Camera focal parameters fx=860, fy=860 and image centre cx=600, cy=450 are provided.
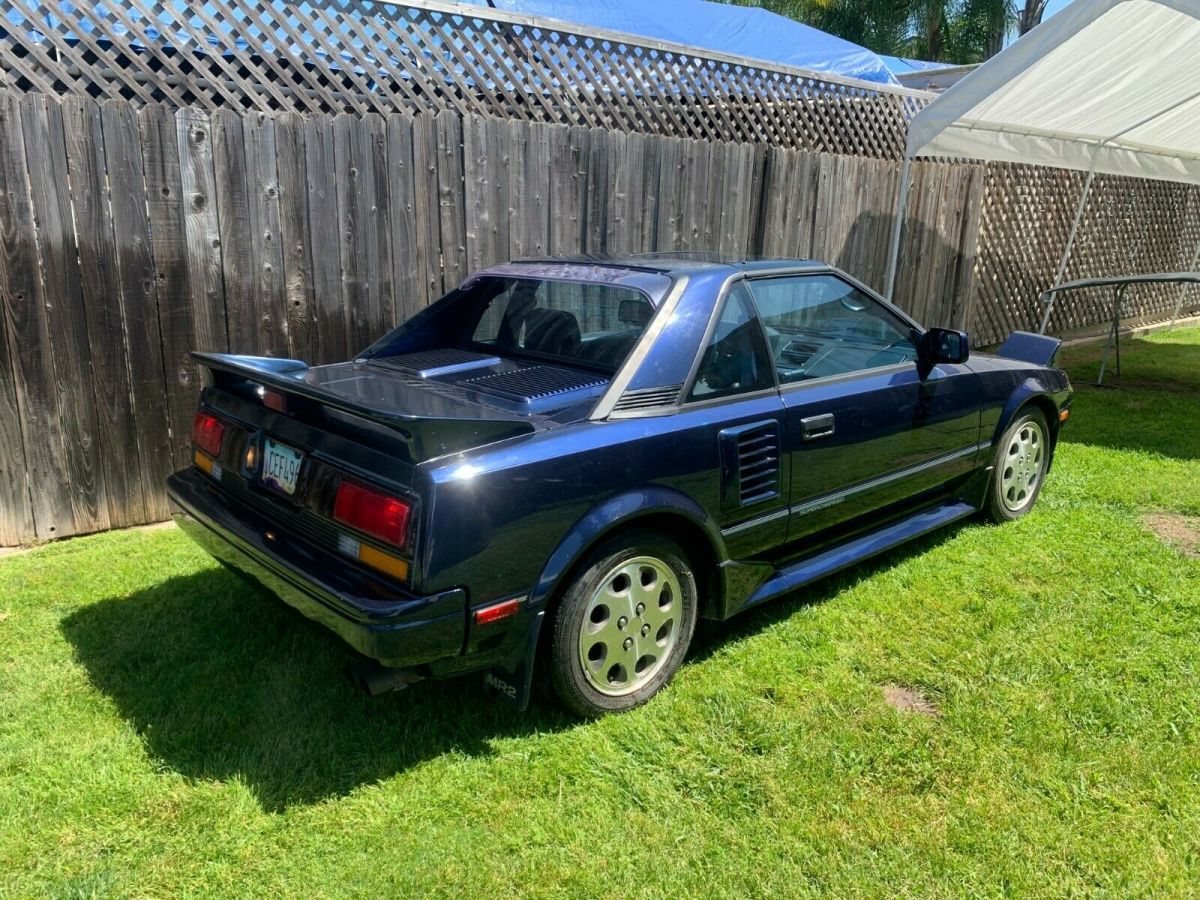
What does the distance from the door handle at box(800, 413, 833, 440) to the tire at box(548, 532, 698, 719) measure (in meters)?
A: 0.74

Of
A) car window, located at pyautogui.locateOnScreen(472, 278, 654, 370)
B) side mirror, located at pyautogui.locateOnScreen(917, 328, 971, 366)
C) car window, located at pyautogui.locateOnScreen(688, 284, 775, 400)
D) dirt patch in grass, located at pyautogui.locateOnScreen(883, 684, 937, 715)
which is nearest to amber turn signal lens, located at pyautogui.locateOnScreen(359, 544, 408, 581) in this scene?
car window, located at pyautogui.locateOnScreen(472, 278, 654, 370)

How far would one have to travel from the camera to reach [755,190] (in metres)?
6.89

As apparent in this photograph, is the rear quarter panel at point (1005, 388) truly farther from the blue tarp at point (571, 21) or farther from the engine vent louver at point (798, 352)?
the blue tarp at point (571, 21)

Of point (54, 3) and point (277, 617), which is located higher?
point (54, 3)

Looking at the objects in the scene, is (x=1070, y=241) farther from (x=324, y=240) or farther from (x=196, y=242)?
(x=196, y=242)

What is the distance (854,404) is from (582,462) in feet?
4.78

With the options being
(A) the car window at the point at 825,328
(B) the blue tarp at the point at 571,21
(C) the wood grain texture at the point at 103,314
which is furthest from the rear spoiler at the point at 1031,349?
(C) the wood grain texture at the point at 103,314

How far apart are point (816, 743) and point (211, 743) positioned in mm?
2011

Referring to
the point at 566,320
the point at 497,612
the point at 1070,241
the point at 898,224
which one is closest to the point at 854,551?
the point at 566,320

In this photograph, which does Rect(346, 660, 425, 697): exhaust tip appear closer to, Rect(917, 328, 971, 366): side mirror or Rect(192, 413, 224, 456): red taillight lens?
Rect(192, 413, 224, 456): red taillight lens

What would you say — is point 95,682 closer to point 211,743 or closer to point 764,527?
point 211,743

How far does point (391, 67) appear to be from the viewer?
5.06m

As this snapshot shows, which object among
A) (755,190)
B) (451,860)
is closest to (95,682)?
(451,860)

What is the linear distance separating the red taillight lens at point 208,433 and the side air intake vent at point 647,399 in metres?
1.51
